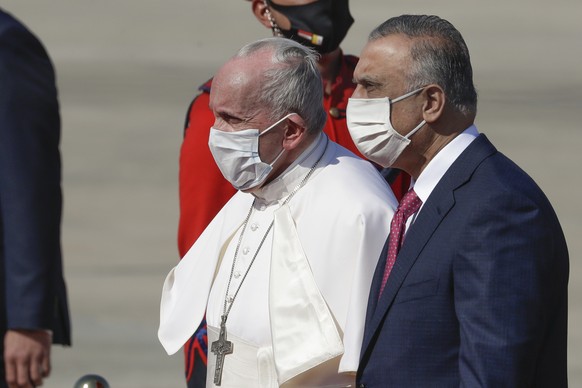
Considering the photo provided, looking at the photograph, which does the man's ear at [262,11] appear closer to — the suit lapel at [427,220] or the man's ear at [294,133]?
the man's ear at [294,133]

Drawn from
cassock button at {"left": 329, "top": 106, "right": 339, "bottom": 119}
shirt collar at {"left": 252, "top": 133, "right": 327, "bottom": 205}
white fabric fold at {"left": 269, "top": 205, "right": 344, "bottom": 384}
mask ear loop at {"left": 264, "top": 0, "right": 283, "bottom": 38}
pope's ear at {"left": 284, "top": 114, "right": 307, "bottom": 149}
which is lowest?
white fabric fold at {"left": 269, "top": 205, "right": 344, "bottom": 384}

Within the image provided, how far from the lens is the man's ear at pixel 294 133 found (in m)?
4.27

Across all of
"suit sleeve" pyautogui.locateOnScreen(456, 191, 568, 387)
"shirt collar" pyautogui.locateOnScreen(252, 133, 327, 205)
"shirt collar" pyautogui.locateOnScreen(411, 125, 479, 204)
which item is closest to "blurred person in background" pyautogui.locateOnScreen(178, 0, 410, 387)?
"shirt collar" pyautogui.locateOnScreen(252, 133, 327, 205)

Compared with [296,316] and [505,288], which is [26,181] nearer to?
[296,316]

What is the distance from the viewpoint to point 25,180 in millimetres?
4238

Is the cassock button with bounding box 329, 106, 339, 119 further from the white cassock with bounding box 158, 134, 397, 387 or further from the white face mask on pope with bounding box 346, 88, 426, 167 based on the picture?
the white face mask on pope with bounding box 346, 88, 426, 167

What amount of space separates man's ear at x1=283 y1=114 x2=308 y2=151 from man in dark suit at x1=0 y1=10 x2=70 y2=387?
0.60 meters

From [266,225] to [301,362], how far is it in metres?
0.51

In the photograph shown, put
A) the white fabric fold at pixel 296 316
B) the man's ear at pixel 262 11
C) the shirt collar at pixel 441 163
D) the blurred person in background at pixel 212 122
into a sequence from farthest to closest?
the man's ear at pixel 262 11
the blurred person in background at pixel 212 122
the white fabric fold at pixel 296 316
the shirt collar at pixel 441 163

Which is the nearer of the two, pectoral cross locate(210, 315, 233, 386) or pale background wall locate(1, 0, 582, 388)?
pectoral cross locate(210, 315, 233, 386)

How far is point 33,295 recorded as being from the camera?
4.25 metres

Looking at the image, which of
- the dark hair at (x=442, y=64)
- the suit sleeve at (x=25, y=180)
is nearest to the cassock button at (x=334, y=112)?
the suit sleeve at (x=25, y=180)

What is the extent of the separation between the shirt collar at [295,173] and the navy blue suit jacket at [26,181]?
567 mm

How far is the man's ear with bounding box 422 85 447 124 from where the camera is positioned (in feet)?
12.4
